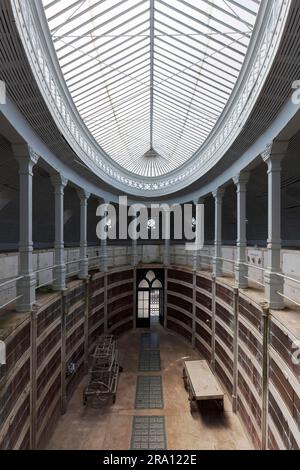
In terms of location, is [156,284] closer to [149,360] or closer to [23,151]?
[149,360]

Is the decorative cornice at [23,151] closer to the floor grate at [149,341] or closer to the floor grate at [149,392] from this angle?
the floor grate at [149,392]

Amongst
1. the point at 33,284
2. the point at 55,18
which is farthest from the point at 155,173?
the point at 33,284

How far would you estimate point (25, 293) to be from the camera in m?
6.53

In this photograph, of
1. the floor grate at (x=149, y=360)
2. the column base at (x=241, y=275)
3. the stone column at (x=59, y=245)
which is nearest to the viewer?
the column base at (x=241, y=275)

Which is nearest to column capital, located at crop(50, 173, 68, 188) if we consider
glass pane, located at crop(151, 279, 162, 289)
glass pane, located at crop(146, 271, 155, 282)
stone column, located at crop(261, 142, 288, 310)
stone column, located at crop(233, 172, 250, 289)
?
stone column, located at crop(233, 172, 250, 289)

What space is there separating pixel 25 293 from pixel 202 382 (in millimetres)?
6925

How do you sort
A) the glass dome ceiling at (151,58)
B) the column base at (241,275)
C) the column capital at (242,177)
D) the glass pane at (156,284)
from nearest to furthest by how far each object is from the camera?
the glass dome ceiling at (151,58)
the column base at (241,275)
the column capital at (242,177)
the glass pane at (156,284)

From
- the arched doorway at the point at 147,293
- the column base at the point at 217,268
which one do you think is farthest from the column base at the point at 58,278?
the arched doorway at the point at 147,293

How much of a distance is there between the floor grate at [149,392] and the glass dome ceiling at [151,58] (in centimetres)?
1165

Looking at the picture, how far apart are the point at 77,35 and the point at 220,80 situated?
4.97m

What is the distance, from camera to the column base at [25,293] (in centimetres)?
643

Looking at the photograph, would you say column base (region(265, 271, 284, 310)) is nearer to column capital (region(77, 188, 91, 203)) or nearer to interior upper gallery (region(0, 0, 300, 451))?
interior upper gallery (region(0, 0, 300, 451))

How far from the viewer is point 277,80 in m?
5.24

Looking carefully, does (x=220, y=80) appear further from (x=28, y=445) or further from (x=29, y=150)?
(x=28, y=445)
